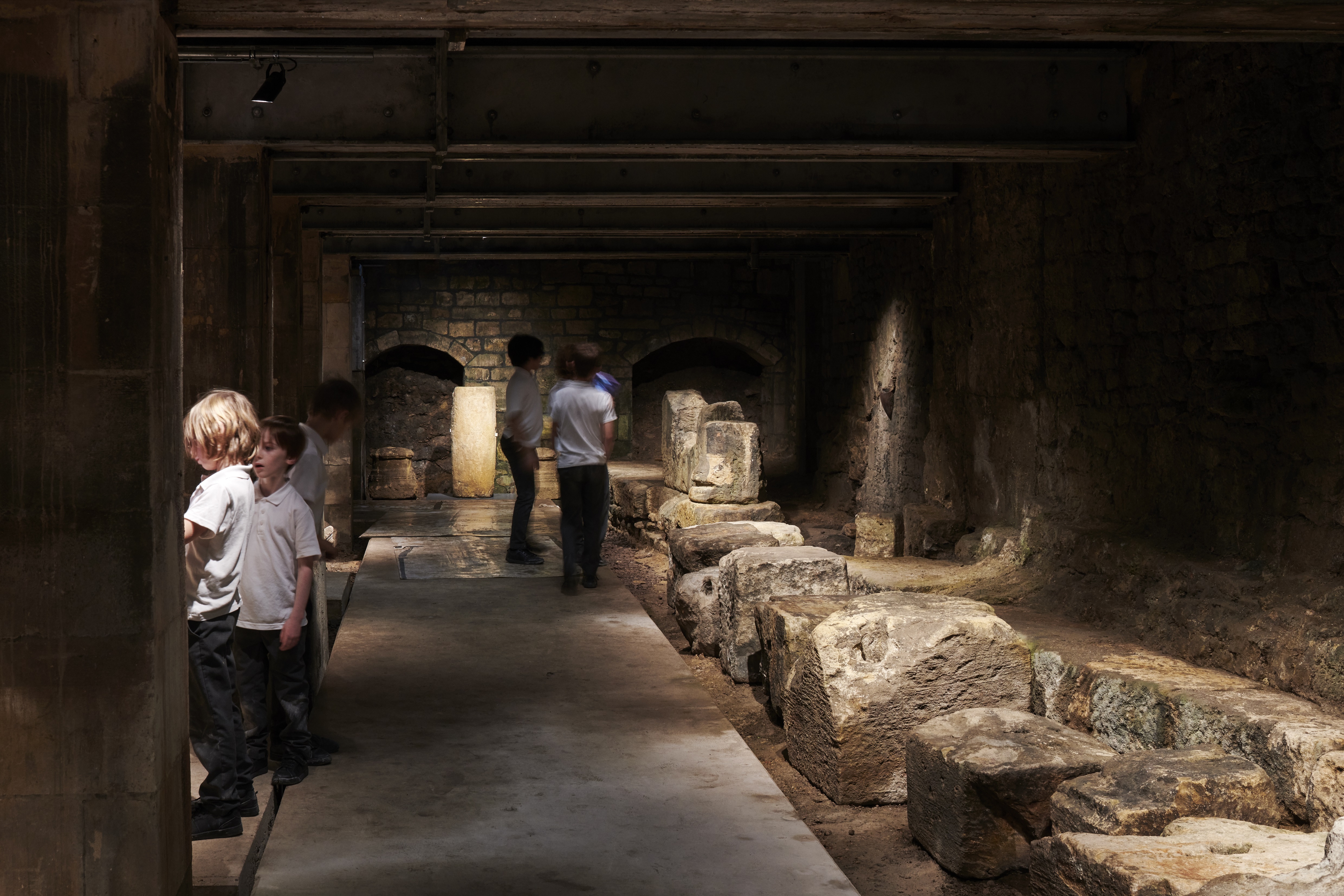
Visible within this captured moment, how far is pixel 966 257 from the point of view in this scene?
7551 mm

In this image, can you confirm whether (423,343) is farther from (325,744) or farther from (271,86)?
(325,744)

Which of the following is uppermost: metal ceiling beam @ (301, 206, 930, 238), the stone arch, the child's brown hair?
metal ceiling beam @ (301, 206, 930, 238)

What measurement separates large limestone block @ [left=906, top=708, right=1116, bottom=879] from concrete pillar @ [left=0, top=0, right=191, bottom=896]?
226cm

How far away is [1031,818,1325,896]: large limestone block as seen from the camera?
2.49m

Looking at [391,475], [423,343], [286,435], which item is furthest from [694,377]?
[286,435]

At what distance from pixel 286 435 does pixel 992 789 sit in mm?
2430

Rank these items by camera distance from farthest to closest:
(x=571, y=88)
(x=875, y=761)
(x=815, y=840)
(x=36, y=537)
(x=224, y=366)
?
(x=224, y=366)
(x=571, y=88)
(x=875, y=761)
(x=815, y=840)
(x=36, y=537)

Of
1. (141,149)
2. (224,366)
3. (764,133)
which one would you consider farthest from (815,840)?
(224,366)

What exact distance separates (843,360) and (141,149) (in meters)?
9.23

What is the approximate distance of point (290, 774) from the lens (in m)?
3.51

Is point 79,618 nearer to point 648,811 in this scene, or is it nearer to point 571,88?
point 648,811

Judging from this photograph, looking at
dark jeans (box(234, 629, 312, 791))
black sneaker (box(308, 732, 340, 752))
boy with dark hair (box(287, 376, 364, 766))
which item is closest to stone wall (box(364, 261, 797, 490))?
boy with dark hair (box(287, 376, 364, 766))

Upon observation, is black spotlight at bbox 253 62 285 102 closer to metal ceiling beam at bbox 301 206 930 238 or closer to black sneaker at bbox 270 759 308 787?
black sneaker at bbox 270 759 308 787

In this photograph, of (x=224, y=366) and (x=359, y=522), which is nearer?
(x=224, y=366)
